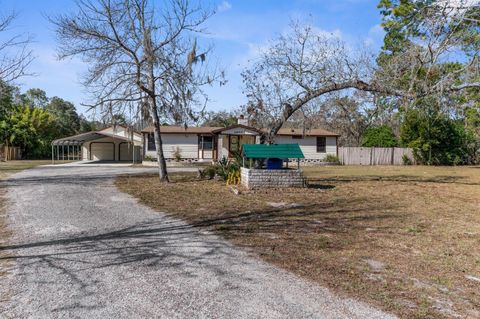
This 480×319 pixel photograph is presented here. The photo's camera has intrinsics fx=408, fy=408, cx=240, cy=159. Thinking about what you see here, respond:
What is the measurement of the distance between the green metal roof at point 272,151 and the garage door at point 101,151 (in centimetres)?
2716

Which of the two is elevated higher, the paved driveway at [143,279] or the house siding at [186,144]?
the house siding at [186,144]

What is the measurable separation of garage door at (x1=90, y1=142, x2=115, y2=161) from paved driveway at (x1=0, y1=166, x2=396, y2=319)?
1253 inches

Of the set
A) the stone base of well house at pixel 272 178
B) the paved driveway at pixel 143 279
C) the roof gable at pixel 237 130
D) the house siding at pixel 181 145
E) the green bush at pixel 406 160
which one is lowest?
Result: the paved driveway at pixel 143 279

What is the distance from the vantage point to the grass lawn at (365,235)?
431cm

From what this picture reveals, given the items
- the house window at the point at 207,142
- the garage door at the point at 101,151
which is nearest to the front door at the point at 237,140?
the house window at the point at 207,142

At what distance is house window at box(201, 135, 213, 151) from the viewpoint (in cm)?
3194

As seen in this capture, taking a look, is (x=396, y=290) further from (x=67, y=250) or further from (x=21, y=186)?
(x=21, y=186)

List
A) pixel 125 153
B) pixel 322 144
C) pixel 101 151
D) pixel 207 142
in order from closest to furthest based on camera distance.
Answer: pixel 207 142, pixel 322 144, pixel 101 151, pixel 125 153

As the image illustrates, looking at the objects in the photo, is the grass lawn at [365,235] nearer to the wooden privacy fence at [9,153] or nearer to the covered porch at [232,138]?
the covered porch at [232,138]

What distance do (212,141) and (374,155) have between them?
43.0ft

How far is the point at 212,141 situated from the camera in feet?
105

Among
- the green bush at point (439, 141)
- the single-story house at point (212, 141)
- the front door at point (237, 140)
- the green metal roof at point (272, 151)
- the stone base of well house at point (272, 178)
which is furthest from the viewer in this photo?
the front door at point (237, 140)

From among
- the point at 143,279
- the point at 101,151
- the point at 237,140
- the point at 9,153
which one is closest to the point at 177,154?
the point at 237,140

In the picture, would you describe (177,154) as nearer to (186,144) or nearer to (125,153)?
(186,144)
